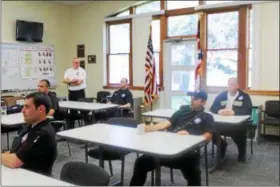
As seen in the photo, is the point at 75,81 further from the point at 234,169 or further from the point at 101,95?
the point at 234,169

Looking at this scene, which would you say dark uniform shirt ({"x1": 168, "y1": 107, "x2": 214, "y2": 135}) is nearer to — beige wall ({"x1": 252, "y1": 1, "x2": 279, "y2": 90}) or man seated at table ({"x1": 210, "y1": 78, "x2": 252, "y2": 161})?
man seated at table ({"x1": 210, "y1": 78, "x2": 252, "y2": 161})

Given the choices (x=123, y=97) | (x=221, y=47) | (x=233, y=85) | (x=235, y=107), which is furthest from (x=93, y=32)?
(x=235, y=107)

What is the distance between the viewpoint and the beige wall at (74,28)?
7.78 m

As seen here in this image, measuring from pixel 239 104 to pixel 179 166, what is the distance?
2.30m

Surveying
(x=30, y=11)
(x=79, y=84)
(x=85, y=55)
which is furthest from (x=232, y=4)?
(x=30, y=11)

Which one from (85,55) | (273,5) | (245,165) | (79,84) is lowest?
(245,165)

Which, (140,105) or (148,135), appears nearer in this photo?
(148,135)

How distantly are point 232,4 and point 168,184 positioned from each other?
4.03 m

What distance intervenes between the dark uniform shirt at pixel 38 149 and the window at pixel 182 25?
512cm

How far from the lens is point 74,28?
8.62 m

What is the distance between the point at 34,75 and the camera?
764 cm

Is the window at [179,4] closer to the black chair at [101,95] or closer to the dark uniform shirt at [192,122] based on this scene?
the black chair at [101,95]

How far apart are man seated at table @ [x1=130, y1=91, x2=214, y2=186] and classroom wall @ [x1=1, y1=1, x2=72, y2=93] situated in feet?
17.1

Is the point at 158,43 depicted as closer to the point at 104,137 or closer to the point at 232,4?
the point at 232,4
